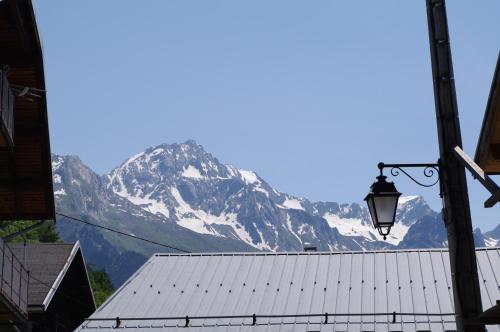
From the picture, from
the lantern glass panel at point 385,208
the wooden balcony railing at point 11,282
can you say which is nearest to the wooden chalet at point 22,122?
the wooden balcony railing at point 11,282

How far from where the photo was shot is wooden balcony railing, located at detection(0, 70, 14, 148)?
1664 centimetres

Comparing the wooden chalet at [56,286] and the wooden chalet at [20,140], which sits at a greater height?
the wooden chalet at [20,140]

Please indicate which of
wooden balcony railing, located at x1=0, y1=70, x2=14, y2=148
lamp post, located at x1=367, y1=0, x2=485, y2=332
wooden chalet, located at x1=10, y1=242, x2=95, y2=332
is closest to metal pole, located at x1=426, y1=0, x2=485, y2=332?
lamp post, located at x1=367, y1=0, x2=485, y2=332

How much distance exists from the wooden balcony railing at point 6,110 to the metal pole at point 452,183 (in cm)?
891

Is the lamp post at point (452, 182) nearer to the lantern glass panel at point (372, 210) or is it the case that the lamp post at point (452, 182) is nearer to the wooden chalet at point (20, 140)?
the lantern glass panel at point (372, 210)

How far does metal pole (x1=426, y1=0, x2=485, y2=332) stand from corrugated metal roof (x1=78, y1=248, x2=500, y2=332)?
43.1ft

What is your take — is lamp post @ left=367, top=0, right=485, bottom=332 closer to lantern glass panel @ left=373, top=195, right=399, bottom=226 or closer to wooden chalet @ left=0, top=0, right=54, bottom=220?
lantern glass panel @ left=373, top=195, right=399, bottom=226

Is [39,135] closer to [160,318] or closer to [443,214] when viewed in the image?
[160,318]

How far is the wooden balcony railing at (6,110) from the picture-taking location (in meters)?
16.6

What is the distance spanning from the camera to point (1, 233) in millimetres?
71562

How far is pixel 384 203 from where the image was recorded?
34.7ft

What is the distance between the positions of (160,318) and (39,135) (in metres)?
6.61

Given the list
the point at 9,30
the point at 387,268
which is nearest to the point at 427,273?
the point at 387,268

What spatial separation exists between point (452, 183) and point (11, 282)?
13.8 metres
